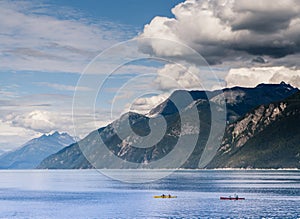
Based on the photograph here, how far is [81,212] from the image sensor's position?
183750mm

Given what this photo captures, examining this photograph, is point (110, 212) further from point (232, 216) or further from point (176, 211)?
point (232, 216)

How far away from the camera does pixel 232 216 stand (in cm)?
16362

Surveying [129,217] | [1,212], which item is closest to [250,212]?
[129,217]

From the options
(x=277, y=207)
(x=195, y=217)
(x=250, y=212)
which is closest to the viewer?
(x=195, y=217)

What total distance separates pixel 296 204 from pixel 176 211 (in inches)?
1958

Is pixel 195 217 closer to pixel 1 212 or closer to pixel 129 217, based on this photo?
pixel 129 217

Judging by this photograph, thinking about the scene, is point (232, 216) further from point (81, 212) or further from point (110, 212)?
point (81, 212)

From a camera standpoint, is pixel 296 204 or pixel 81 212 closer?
pixel 81 212

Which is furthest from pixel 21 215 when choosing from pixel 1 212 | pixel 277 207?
pixel 277 207

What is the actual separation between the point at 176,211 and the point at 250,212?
83.9ft

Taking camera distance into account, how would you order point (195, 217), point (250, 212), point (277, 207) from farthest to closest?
point (277, 207) < point (250, 212) < point (195, 217)

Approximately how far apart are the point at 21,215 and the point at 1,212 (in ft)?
46.7

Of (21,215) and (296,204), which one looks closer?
(21,215)

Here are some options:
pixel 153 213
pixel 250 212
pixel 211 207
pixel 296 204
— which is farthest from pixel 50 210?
pixel 296 204
